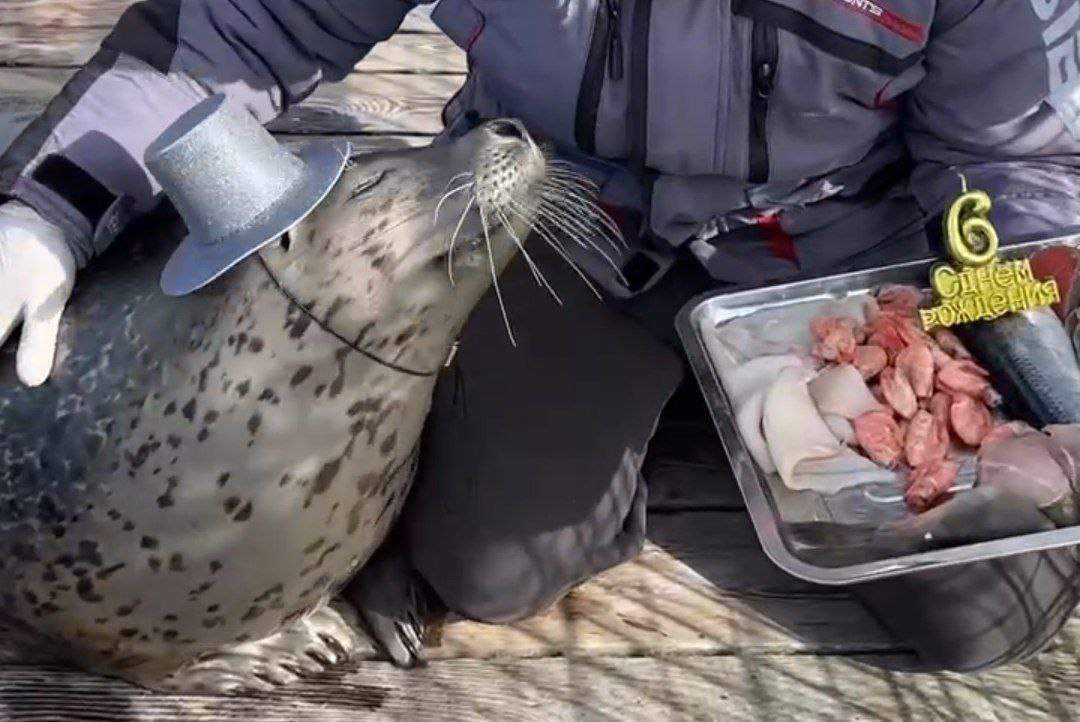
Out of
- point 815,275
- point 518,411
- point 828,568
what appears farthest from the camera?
point 518,411

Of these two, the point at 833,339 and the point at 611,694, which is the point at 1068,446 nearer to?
the point at 833,339

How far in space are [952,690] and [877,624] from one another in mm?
125

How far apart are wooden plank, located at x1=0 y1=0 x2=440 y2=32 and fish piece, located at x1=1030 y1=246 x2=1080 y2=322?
158cm

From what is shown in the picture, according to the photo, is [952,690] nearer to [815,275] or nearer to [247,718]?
[815,275]

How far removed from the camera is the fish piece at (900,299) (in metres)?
1.54

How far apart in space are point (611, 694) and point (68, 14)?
188 cm

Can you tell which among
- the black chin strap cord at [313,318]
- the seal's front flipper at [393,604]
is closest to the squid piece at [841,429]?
the black chin strap cord at [313,318]

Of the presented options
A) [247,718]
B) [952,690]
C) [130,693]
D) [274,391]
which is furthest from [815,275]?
[130,693]

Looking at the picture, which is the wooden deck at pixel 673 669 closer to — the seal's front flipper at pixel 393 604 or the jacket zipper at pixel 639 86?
the seal's front flipper at pixel 393 604

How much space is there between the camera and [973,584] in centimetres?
166

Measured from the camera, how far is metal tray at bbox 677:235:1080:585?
1.26 metres

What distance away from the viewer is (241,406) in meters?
1.35

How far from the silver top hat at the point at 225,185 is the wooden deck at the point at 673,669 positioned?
0.61 metres

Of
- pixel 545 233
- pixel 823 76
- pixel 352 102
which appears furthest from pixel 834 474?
pixel 352 102
